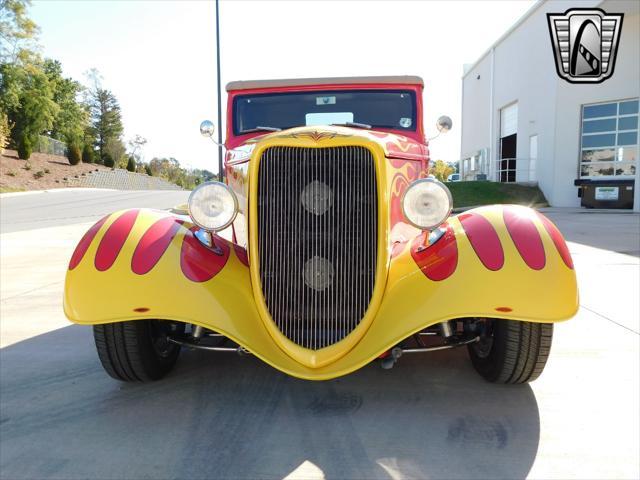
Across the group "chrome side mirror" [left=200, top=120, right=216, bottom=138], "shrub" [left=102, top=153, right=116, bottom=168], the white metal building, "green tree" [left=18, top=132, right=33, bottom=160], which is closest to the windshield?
Answer: "chrome side mirror" [left=200, top=120, right=216, bottom=138]

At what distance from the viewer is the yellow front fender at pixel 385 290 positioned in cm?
235

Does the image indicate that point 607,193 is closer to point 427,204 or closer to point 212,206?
point 427,204

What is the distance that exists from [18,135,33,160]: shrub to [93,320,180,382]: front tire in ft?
133

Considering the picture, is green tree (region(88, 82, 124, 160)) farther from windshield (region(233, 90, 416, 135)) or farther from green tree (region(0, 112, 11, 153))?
windshield (region(233, 90, 416, 135))

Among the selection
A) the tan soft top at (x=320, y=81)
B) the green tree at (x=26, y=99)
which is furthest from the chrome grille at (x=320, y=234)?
the green tree at (x=26, y=99)

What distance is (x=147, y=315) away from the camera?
2.42m

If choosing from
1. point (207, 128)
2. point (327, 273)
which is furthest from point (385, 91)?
point (327, 273)

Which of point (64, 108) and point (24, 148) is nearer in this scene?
point (24, 148)

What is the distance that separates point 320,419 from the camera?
2.49m

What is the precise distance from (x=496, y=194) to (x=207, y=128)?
17.3 meters

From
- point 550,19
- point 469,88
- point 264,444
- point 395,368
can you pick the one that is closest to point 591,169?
point 550,19

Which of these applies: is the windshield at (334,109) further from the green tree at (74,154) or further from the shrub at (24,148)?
the green tree at (74,154)

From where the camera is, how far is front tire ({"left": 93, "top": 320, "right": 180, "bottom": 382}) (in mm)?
2707

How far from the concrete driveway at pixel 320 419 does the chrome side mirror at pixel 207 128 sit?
1968mm
